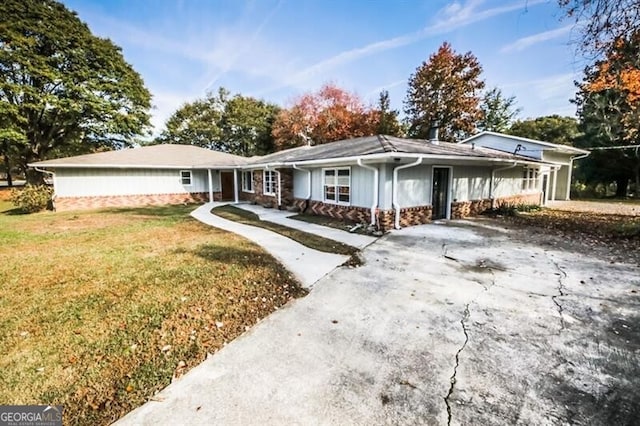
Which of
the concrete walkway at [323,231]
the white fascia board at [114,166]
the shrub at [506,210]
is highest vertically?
the white fascia board at [114,166]

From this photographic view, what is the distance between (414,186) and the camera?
9.72 meters

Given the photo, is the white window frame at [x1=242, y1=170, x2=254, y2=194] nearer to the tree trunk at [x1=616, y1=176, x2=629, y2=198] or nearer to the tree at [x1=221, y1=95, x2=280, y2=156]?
the tree at [x1=221, y1=95, x2=280, y2=156]

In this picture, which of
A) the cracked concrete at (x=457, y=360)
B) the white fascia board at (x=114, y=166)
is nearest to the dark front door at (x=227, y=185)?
the white fascia board at (x=114, y=166)

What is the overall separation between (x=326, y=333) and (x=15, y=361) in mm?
3128

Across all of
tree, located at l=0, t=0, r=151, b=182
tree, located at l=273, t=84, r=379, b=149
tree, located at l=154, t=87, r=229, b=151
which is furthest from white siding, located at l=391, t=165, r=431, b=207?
tree, located at l=154, t=87, r=229, b=151

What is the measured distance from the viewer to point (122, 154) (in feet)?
56.9

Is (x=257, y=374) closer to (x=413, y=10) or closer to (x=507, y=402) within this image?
(x=507, y=402)

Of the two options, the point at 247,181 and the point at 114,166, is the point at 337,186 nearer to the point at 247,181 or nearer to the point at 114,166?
the point at 247,181

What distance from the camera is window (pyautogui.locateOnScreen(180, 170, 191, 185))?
1792cm

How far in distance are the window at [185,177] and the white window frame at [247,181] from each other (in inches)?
131

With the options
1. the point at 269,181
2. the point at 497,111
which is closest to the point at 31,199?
the point at 269,181

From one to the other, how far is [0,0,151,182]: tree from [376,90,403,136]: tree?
68.7 ft

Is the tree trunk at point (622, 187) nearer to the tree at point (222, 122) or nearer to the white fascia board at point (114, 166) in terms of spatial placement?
the white fascia board at point (114, 166)

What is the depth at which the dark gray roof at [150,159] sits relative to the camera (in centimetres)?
1485
